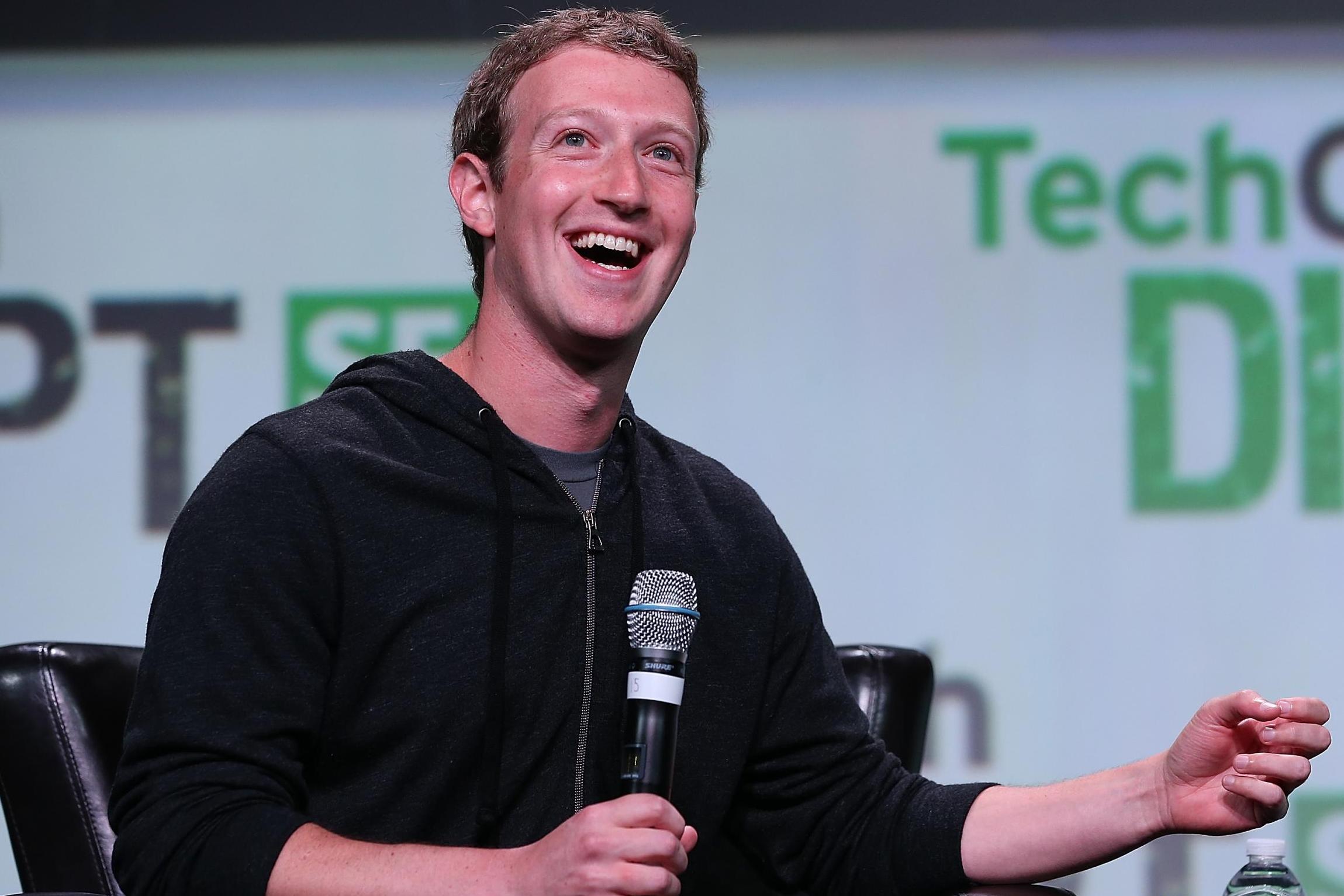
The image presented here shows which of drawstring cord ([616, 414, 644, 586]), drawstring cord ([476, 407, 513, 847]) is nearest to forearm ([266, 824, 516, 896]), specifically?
drawstring cord ([476, 407, 513, 847])

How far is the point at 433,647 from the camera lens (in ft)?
5.12

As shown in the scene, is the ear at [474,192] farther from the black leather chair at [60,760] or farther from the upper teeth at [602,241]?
the black leather chair at [60,760]

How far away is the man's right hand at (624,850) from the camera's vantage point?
1.16 meters

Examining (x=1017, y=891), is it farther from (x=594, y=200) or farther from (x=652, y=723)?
(x=594, y=200)

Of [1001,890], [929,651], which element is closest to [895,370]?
[929,651]

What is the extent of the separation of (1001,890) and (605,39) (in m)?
1.07

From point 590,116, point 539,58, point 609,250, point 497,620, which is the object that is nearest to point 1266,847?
point 497,620

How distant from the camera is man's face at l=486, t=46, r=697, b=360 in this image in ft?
5.49

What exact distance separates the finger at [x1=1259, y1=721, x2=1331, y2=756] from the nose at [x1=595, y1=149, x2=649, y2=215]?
0.86 metres

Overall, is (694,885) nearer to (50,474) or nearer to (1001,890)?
(1001,890)

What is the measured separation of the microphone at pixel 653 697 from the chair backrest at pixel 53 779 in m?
0.79

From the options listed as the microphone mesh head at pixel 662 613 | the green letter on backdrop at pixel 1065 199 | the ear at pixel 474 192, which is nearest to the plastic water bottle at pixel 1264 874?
the microphone mesh head at pixel 662 613

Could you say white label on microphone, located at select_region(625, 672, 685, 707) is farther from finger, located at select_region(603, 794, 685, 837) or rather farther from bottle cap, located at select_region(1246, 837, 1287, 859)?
bottle cap, located at select_region(1246, 837, 1287, 859)

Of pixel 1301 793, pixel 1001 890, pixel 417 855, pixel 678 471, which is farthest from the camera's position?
pixel 1301 793
